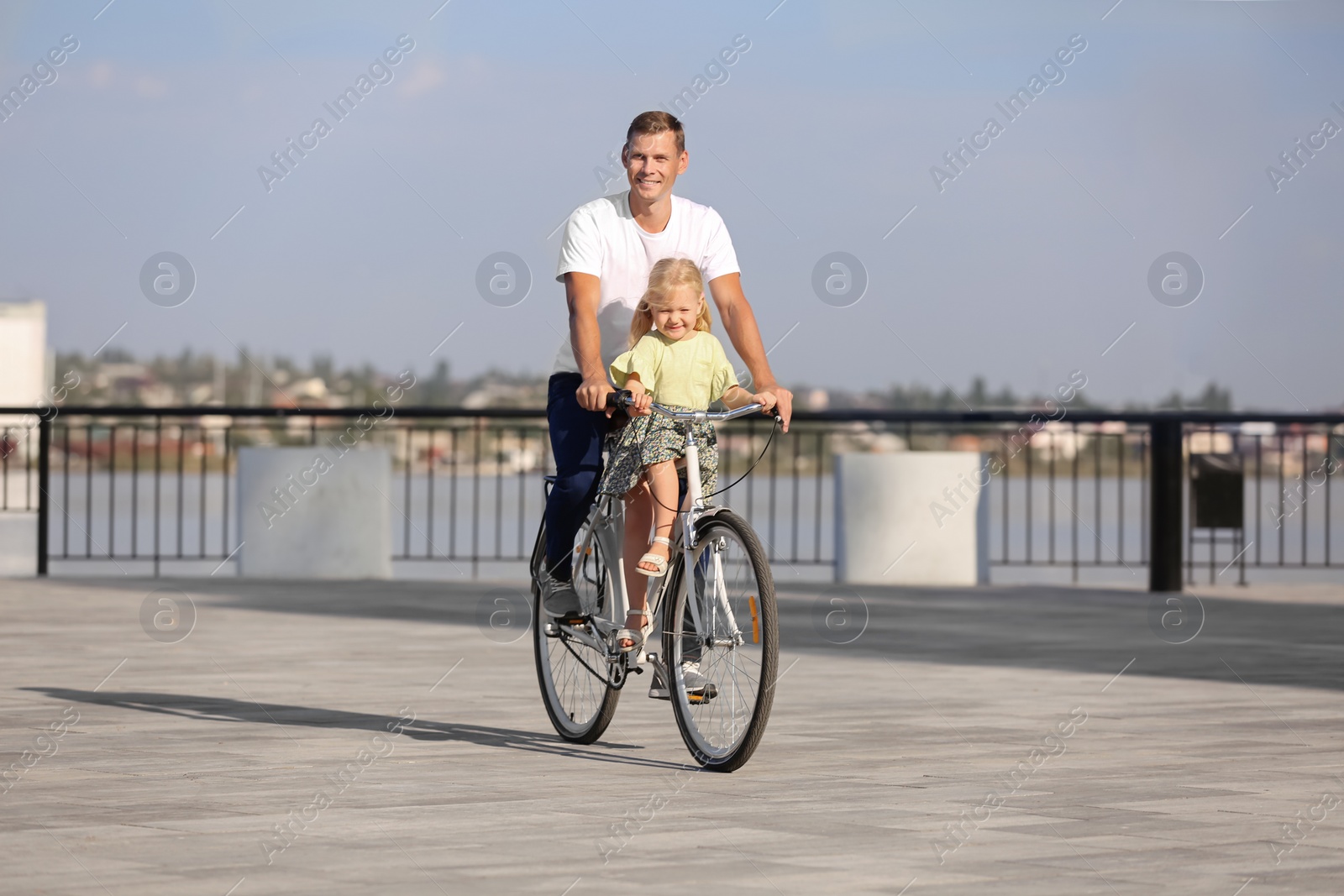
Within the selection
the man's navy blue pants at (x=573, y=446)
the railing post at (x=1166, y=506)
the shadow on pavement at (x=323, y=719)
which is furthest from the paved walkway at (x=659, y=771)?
the railing post at (x=1166, y=506)

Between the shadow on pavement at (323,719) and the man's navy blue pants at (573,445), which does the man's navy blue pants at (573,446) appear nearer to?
the man's navy blue pants at (573,445)

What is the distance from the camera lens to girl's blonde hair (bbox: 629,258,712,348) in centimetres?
Answer: 516

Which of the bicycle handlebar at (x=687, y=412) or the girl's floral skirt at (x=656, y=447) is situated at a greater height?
the bicycle handlebar at (x=687, y=412)

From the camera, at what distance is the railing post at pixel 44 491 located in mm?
12633

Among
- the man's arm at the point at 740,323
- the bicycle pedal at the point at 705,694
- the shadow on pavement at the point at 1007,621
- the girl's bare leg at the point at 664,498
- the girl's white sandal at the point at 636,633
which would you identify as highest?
the man's arm at the point at 740,323

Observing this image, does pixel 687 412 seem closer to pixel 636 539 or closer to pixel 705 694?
pixel 636 539

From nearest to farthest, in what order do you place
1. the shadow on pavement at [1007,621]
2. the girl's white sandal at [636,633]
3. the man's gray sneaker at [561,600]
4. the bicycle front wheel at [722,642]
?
the bicycle front wheel at [722,642], the girl's white sandal at [636,633], the man's gray sneaker at [561,600], the shadow on pavement at [1007,621]

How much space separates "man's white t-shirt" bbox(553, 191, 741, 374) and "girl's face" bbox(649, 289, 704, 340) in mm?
250

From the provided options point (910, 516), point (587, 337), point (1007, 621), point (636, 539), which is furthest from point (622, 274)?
point (910, 516)

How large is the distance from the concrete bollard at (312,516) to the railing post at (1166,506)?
4.90m

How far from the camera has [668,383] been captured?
520 cm

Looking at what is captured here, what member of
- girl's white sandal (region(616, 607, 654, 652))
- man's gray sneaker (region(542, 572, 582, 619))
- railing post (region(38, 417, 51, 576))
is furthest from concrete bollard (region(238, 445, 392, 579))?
girl's white sandal (region(616, 607, 654, 652))

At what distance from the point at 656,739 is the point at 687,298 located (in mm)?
1401

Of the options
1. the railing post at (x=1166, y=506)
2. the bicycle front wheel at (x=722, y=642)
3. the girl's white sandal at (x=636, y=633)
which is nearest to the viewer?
the bicycle front wheel at (x=722, y=642)
